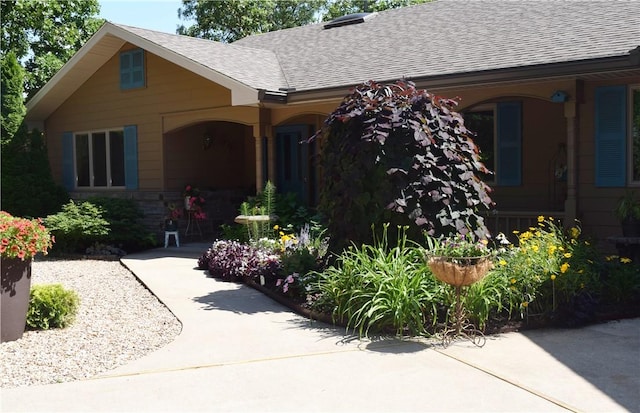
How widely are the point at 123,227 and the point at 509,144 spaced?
280 inches

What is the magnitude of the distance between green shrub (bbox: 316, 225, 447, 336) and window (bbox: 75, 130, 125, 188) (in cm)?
942

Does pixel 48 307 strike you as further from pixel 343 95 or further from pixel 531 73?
pixel 531 73

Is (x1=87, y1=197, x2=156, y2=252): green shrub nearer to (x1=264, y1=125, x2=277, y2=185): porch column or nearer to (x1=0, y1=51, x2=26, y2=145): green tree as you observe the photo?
(x1=264, y1=125, x2=277, y2=185): porch column

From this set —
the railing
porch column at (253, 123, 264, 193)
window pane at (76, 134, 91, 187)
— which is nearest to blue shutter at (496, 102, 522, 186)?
the railing

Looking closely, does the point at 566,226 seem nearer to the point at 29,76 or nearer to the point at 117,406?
the point at 117,406

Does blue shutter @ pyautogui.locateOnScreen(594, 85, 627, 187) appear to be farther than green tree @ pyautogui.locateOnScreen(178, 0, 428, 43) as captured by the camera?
No

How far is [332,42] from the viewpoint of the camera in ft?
46.2

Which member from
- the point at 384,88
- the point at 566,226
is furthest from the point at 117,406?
the point at 566,226

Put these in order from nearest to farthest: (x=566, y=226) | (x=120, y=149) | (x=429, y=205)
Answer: (x=429, y=205) → (x=566, y=226) → (x=120, y=149)

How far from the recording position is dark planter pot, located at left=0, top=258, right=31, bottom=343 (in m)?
5.51

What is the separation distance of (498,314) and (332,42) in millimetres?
9289

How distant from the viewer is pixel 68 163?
1542cm

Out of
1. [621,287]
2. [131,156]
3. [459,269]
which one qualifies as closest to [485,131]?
[621,287]

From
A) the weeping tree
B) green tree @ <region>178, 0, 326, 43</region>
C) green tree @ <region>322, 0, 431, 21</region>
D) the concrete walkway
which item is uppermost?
green tree @ <region>322, 0, 431, 21</region>
